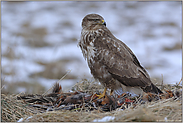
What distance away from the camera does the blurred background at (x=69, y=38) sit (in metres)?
5.64

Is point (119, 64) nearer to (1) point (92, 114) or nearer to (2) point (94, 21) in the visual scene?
(2) point (94, 21)

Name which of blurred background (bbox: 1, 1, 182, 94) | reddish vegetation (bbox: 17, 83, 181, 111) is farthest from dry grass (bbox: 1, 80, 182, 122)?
blurred background (bbox: 1, 1, 182, 94)

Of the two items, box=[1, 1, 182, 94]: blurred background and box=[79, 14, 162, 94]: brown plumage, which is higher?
box=[1, 1, 182, 94]: blurred background

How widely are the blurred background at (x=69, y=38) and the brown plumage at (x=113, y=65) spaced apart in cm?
148

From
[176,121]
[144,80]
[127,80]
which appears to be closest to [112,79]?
[127,80]

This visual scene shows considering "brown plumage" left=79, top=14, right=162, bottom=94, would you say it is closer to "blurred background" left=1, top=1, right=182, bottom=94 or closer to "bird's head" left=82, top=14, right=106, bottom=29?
"bird's head" left=82, top=14, right=106, bottom=29

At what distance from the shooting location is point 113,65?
12.1ft

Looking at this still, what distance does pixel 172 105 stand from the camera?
282 cm

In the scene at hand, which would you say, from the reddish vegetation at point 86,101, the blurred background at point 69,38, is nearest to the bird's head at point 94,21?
the reddish vegetation at point 86,101

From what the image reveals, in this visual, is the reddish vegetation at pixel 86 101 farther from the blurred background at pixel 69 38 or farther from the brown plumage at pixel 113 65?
the blurred background at pixel 69 38

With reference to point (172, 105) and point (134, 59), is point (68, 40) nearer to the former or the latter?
point (134, 59)

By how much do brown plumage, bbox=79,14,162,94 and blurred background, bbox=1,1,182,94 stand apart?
4.87 feet

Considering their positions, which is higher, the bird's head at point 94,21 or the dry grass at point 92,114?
the bird's head at point 94,21

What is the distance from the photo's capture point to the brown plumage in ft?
12.2
